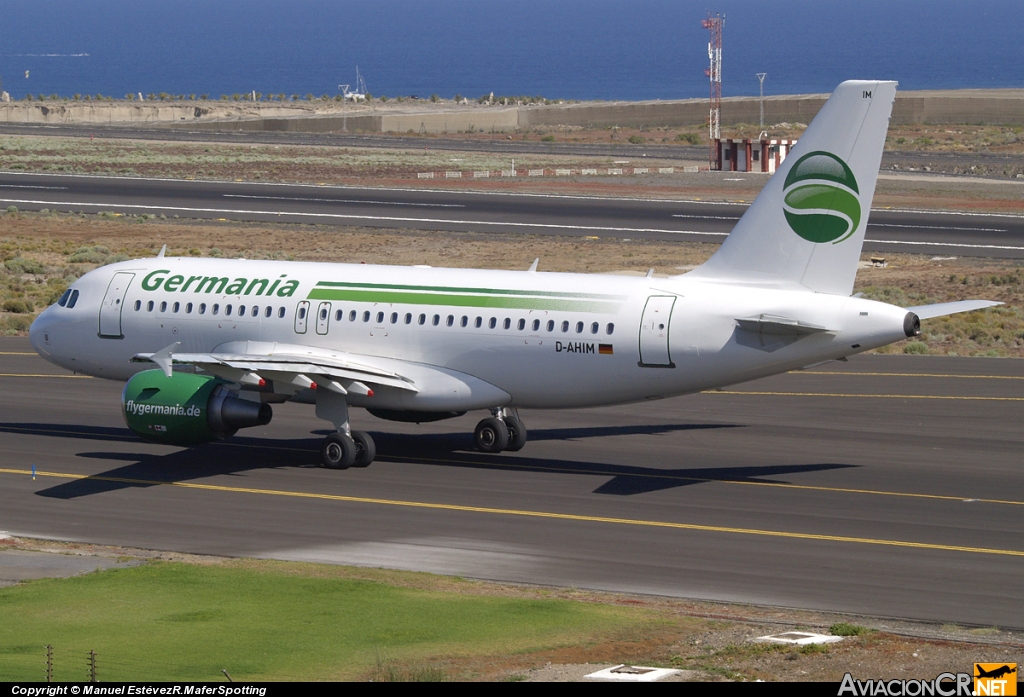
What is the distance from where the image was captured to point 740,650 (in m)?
20.4

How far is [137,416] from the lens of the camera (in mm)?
34406

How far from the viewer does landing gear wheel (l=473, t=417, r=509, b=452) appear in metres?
36.2

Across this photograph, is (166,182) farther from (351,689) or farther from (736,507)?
(351,689)

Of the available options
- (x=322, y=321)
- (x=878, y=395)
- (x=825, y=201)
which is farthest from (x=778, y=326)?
(x=878, y=395)

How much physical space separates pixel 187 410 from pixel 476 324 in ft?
23.7

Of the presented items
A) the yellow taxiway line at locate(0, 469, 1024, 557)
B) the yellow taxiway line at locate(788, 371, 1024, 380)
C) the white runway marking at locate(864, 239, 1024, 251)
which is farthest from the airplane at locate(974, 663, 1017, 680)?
the white runway marking at locate(864, 239, 1024, 251)

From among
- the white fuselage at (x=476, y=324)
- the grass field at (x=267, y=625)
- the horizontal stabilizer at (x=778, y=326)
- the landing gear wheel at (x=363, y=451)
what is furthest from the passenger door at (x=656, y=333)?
the grass field at (x=267, y=625)

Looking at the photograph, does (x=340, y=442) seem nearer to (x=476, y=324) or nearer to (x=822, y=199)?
(x=476, y=324)

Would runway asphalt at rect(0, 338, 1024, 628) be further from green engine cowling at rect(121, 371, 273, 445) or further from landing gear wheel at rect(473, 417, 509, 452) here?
green engine cowling at rect(121, 371, 273, 445)

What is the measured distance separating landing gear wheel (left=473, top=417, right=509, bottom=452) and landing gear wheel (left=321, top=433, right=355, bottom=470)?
3.52 meters

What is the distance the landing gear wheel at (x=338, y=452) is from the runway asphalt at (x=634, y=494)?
43cm

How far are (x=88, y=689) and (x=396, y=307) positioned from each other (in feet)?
64.0

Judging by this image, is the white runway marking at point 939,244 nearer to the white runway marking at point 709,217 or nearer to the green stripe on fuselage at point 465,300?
the white runway marking at point 709,217

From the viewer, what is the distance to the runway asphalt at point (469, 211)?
8031cm
